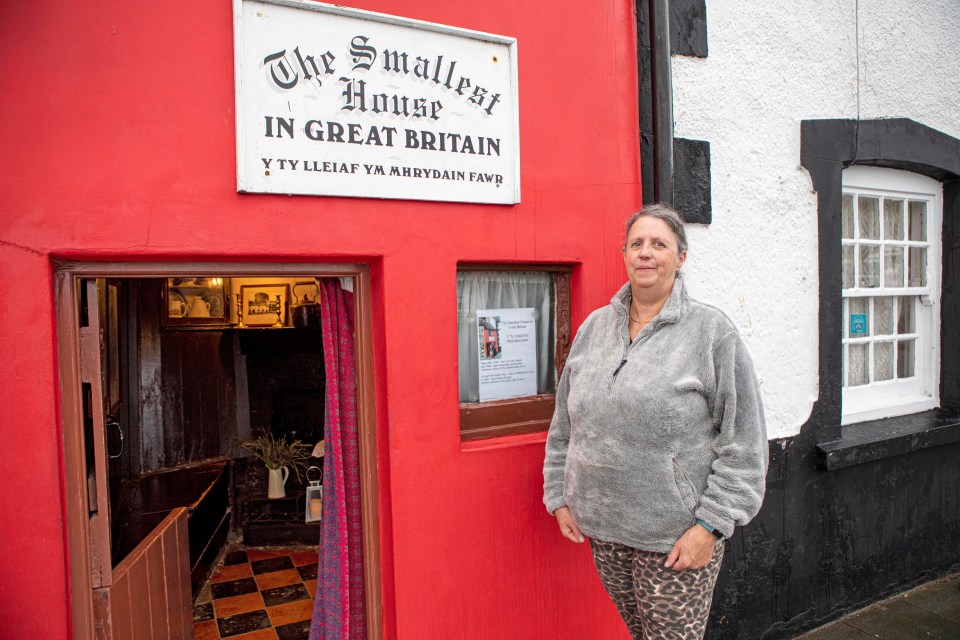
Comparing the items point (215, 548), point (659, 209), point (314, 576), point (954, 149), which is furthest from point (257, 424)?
point (954, 149)

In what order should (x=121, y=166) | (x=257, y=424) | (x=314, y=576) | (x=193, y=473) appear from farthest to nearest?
(x=257, y=424) < (x=193, y=473) < (x=314, y=576) < (x=121, y=166)

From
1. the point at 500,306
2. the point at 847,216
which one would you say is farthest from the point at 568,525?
the point at 847,216

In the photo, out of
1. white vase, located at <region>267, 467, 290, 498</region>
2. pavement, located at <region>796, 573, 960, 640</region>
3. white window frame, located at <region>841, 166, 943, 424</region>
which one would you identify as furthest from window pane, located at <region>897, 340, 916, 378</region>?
white vase, located at <region>267, 467, 290, 498</region>

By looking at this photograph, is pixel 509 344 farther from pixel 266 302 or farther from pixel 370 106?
pixel 266 302

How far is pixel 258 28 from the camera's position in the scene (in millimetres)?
2371

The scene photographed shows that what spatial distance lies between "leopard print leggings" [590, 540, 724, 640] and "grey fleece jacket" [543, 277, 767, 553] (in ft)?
0.32

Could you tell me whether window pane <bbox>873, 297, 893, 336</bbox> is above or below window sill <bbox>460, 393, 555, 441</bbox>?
above

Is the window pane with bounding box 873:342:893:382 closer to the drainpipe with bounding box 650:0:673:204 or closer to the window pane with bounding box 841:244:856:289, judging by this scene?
the window pane with bounding box 841:244:856:289

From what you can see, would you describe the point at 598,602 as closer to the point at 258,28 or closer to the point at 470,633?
the point at 470,633

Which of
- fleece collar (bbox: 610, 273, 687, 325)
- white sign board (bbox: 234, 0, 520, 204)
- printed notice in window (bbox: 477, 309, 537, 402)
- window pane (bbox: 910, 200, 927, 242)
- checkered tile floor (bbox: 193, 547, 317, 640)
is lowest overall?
checkered tile floor (bbox: 193, 547, 317, 640)

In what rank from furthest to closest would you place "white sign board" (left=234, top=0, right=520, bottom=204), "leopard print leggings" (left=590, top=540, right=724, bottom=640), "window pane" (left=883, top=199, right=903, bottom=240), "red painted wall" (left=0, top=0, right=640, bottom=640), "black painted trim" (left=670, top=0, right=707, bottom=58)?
"window pane" (left=883, top=199, right=903, bottom=240)
"black painted trim" (left=670, top=0, right=707, bottom=58)
"white sign board" (left=234, top=0, right=520, bottom=204)
"leopard print leggings" (left=590, top=540, right=724, bottom=640)
"red painted wall" (left=0, top=0, right=640, bottom=640)

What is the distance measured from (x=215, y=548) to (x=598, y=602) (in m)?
3.44

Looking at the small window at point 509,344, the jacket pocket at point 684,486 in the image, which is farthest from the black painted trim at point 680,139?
the jacket pocket at point 684,486

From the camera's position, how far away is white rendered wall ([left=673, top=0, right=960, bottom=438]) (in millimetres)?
3383
